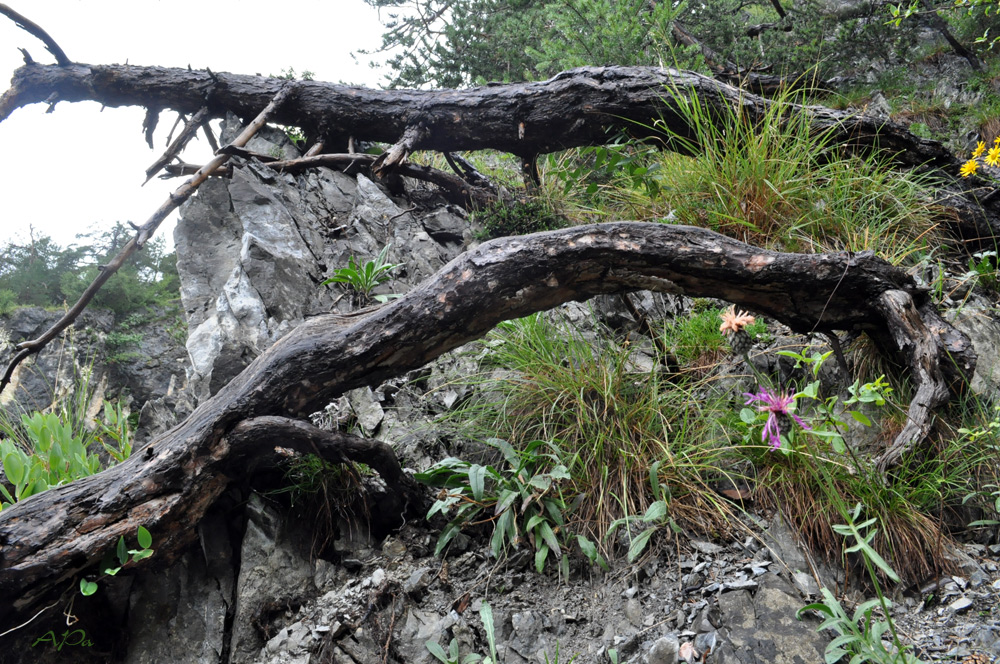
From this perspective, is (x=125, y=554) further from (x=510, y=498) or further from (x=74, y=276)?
(x=74, y=276)

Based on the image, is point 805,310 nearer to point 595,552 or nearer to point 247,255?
point 595,552

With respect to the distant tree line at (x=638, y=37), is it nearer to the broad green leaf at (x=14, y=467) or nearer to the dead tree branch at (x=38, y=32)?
the dead tree branch at (x=38, y=32)

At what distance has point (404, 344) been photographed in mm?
2660

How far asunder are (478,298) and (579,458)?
91cm

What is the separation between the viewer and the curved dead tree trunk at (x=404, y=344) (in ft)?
7.31

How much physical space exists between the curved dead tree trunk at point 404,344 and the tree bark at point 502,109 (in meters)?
1.65

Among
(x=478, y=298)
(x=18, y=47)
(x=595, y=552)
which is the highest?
(x=18, y=47)

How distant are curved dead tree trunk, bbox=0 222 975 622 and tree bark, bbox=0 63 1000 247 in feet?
5.41

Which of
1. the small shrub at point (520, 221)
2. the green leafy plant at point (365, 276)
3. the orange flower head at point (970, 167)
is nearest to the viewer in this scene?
the green leafy plant at point (365, 276)

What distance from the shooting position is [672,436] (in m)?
2.88

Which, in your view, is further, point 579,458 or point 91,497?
point 579,458

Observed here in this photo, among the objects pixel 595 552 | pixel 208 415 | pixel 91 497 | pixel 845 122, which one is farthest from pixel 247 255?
pixel 845 122

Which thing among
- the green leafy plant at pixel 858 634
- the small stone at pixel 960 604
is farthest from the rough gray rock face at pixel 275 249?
the small stone at pixel 960 604

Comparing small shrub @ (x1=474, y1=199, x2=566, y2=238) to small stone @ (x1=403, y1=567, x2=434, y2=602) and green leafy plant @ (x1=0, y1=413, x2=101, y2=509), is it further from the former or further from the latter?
green leafy plant @ (x1=0, y1=413, x2=101, y2=509)
